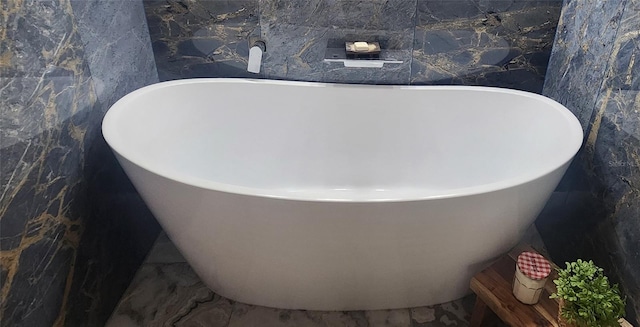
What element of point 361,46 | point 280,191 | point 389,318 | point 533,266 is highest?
point 361,46

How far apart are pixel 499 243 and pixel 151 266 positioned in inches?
52.4

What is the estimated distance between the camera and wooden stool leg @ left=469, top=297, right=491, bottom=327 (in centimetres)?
148

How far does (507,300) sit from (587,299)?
276mm

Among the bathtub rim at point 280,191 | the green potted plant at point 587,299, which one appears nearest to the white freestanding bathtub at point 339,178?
the bathtub rim at point 280,191

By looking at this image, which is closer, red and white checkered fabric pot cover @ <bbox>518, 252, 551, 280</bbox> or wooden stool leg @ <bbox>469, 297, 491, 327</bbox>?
red and white checkered fabric pot cover @ <bbox>518, 252, 551, 280</bbox>

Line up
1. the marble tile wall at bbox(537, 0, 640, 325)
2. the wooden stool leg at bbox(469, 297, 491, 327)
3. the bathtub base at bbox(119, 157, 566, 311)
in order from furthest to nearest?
1. the wooden stool leg at bbox(469, 297, 491, 327)
2. the marble tile wall at bbox(537, 0, 640, 325)
3. the bathtub base at bbox(119, 157, 566, 311)

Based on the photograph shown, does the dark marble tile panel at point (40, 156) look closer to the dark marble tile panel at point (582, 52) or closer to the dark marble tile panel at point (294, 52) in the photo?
the dark marble tile panel at point (294, 52)

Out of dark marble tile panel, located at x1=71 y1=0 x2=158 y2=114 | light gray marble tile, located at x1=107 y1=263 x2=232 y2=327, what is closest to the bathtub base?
light gray marble tile, located at x1=107 y1=263 x2=232 y2=327

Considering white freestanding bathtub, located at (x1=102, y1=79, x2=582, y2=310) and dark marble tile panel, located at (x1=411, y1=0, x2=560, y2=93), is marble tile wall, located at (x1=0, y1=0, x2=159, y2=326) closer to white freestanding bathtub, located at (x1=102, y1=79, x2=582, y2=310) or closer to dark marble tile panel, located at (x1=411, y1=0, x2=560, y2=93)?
white freestanding bathtub, located at (x1=102, y1=79, x2=582, y2=310)

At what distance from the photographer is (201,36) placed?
6.46 feet

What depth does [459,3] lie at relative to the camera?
1.85 meters

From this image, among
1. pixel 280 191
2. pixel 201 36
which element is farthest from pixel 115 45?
pixel 280 191

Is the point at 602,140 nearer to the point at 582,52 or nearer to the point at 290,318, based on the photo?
the point at 582,52

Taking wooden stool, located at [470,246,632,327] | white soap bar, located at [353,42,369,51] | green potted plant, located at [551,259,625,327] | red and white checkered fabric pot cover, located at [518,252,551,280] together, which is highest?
white soap bar, located at [353,42,369,51]
